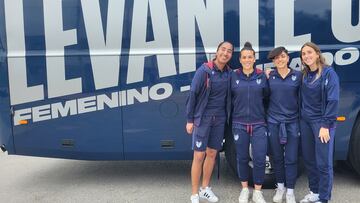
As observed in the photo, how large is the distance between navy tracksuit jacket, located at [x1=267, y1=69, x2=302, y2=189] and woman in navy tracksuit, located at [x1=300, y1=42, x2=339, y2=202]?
8 cm

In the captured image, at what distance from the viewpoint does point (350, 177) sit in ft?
17.5

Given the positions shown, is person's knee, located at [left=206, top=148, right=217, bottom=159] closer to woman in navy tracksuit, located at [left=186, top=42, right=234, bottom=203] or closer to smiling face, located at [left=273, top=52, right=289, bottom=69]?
woman in navy tracksuit, located at [left=186, top=42, right=234, bottom=203]

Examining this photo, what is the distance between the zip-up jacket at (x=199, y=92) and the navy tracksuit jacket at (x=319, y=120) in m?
0.83

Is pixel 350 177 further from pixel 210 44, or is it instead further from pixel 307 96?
pixel 210 44

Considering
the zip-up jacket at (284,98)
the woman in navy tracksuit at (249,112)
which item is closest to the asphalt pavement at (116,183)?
the woman in navy tracksuit at (249,112)

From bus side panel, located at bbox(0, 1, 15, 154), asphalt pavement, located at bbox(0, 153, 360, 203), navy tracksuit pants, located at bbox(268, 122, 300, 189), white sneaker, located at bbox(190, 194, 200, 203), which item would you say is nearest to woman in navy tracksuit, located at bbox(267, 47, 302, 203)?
navy tracksuit pants, located at bbox(268, 122, 300, 189)

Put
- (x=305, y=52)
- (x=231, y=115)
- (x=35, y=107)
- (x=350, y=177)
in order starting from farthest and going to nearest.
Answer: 1. (x=350, y=177)
2. (x=35, y=107)
3. (x=231, y=115)
4. (x=305, y=52)

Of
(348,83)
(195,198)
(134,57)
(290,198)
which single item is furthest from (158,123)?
(348,83)

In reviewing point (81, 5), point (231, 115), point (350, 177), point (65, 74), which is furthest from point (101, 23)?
point (350, 177)

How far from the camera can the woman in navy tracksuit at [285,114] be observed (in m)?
4.20

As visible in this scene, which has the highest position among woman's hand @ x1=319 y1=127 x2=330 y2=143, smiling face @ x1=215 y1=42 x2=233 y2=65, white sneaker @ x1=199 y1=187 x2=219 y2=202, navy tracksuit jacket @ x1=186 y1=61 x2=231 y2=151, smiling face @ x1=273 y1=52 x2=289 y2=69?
smiling face @ x1=215 y1=42 x2=233 y2=65

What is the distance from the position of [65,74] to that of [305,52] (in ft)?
8.65

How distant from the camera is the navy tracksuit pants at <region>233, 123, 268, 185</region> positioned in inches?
170

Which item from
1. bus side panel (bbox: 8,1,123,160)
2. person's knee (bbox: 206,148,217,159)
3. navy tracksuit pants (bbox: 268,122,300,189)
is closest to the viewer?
navy tracksuit pants (bbox: 268,122,300,189)
